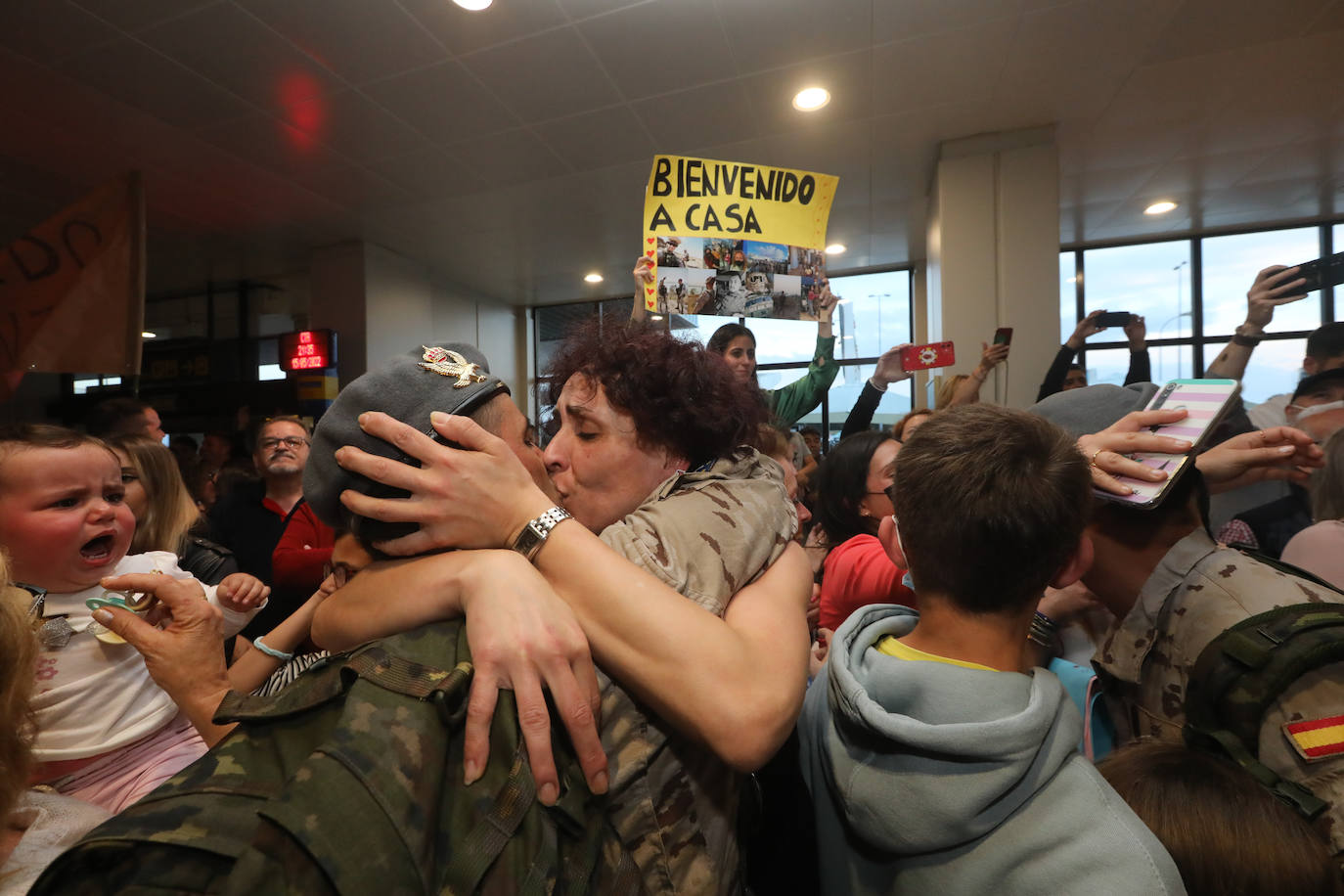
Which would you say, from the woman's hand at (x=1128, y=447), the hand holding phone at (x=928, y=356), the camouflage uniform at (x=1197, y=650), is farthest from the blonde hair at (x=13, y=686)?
the hand holding phone at (x=928, y=356)

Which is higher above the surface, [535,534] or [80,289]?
[80,289]

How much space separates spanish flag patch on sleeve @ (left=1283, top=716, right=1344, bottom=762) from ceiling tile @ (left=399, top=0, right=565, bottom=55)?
371 cm

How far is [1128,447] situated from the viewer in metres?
1.05

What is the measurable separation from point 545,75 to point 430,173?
5.61ft

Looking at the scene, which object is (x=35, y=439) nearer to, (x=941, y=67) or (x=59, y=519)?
(x=59, y=519)

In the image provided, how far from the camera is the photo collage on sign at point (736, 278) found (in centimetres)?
229

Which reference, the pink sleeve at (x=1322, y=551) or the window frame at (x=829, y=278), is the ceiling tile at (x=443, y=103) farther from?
the pink sleeve at (x=1322, y=551)

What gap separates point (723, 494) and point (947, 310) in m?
4.36

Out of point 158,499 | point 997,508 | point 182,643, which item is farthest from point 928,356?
point 158,499

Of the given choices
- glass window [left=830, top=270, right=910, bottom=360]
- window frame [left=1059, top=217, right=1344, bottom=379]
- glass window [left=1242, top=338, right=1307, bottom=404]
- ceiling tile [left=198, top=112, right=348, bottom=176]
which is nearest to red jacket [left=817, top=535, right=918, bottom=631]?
ceiling tile [left=198, top=112, right=348, bottom=176]

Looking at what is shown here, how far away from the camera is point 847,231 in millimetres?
6375

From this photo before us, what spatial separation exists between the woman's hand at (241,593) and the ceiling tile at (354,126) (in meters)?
3.45

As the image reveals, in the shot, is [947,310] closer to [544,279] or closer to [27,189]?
[544,279]

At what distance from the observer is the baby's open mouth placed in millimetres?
1361
